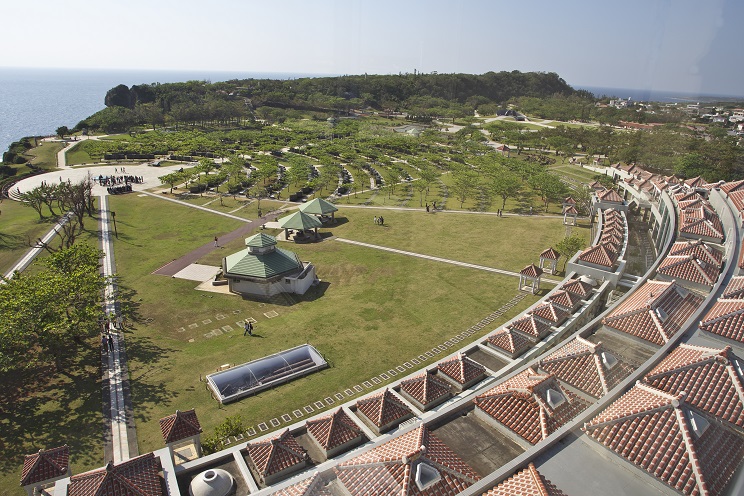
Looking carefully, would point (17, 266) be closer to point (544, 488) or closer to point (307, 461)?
point (307, 461)

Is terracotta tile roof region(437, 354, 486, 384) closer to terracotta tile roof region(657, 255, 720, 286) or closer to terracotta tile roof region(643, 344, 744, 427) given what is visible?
terracotta tile roof region(643, 344, 744, 427)

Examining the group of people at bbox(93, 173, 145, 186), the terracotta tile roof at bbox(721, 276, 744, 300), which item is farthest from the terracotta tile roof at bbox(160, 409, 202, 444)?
the group of people at bbox(93, 173, 145, 186)

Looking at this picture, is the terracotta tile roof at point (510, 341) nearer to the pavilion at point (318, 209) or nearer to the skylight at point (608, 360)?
the skylight at point (608, 360)

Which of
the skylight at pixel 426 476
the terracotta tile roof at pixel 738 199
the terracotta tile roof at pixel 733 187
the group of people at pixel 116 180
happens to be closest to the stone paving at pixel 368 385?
the skylight at pixel 426 476

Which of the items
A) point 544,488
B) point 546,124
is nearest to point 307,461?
point 544,488

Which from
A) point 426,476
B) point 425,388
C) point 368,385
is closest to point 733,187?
point 425,388

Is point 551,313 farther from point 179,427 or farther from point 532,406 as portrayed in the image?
point 179,427
